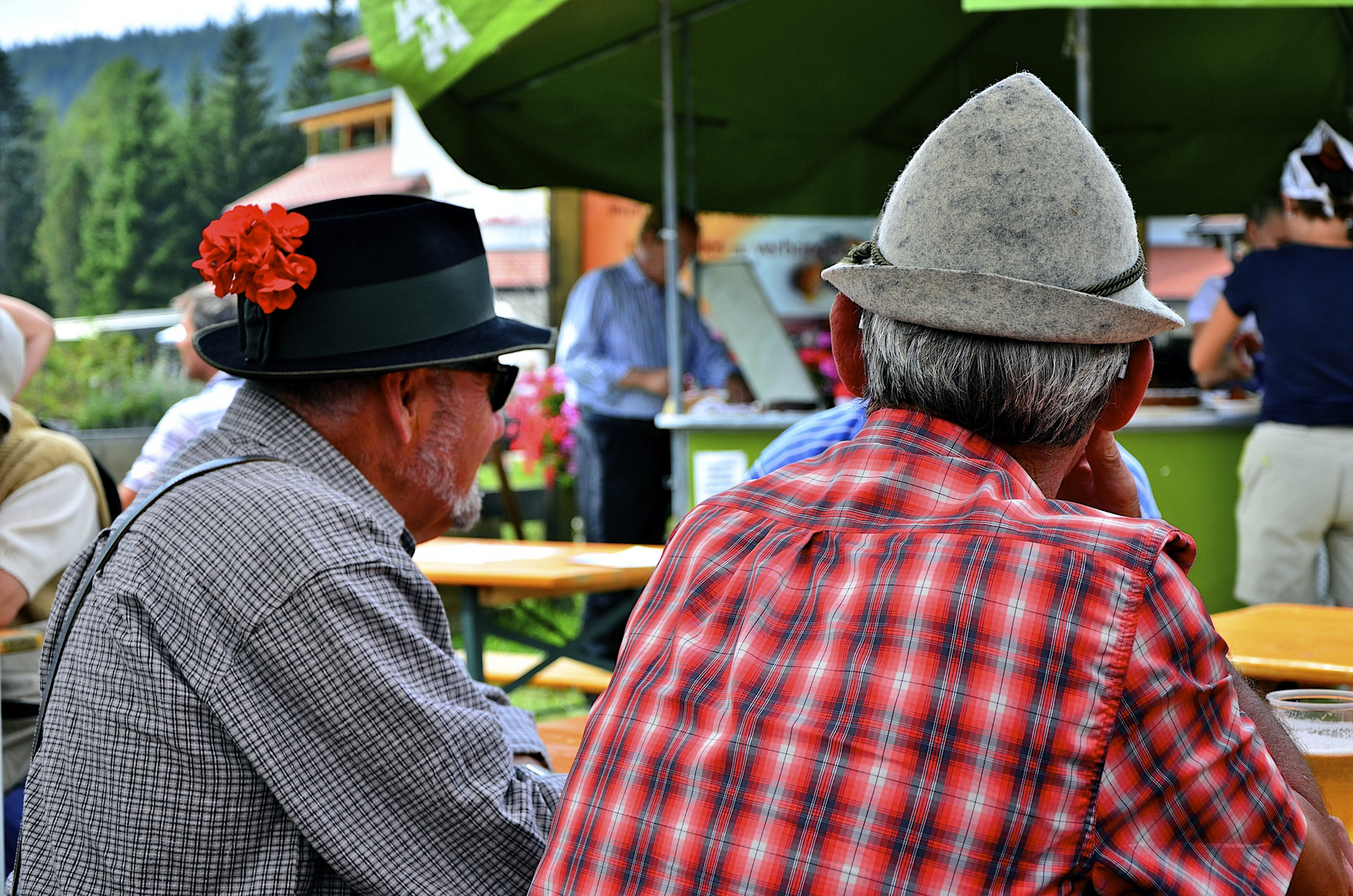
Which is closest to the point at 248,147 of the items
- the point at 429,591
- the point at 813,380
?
the point at 813,380

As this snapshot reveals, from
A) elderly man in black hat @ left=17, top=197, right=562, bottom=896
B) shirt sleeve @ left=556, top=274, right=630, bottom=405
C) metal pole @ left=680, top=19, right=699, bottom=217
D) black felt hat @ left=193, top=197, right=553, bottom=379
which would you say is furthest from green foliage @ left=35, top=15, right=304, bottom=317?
elderly man in black hat @ left=17, top=197, right=562, bottom=896

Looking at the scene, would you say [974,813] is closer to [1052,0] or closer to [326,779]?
[326,779]

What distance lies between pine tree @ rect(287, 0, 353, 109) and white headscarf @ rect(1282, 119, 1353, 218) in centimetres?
5752

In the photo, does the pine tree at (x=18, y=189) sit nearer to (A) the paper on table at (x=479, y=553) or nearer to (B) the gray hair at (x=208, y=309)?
(B) the gray hair at (x=208, y=309)

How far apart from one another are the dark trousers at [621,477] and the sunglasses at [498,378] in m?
4.13

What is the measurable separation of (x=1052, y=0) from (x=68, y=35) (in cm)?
6276

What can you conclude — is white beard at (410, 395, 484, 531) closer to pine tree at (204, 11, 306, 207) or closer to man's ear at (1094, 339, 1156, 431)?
man's ear at (1094, 339, 1156, 431)

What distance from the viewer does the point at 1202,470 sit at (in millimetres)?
4402

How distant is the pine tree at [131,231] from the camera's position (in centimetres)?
4344

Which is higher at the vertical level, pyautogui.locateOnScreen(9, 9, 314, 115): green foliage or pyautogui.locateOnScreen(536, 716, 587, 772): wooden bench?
pyautogui.locateOnScreen(9, 9, 314, 115): green foliage

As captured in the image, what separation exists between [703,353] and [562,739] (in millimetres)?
4467

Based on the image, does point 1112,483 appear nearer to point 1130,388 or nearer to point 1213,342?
point 1130,388

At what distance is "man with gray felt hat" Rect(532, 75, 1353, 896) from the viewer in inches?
35.1

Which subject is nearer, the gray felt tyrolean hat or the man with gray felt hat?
the man with gray felt hat
